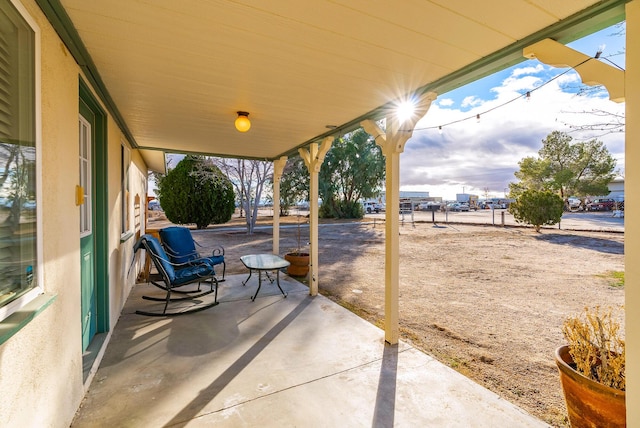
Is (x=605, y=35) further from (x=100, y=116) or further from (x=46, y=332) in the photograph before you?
(x=100, y=116)

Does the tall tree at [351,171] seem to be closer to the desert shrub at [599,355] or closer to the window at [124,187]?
the window at [124,187]

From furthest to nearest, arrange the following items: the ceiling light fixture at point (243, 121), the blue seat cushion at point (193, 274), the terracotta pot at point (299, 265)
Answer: the terracotta pot at point (299, 265)
the blue seat cushion at point (193, 274)
the ceiling light fixture at point (243, 121)

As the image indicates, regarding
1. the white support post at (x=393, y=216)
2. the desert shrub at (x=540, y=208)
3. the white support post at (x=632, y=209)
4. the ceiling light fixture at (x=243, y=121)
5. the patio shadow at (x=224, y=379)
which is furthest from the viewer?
the desert shrub at (x=540, y=208)

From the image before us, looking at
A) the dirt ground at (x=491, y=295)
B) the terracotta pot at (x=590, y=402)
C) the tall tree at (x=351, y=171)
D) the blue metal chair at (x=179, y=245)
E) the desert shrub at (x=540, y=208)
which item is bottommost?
the dirt ground at (x=491, y=295)

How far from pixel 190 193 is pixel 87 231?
11332mm

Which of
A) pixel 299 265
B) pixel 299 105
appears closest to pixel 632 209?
pixel 299 105

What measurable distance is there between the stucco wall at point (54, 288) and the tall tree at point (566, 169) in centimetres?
2520

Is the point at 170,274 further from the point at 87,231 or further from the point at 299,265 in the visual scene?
the point at 299,265

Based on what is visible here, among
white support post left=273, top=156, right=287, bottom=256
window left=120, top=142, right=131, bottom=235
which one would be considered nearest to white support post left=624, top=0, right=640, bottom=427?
window left=120, top=142, right=131, bottom=235

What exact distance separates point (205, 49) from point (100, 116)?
165 cm

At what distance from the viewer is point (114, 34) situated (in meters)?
1.74

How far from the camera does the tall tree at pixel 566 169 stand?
20.9 metres

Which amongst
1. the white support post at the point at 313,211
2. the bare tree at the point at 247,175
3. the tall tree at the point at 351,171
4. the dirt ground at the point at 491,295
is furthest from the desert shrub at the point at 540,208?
the white support post at the point at 313,211

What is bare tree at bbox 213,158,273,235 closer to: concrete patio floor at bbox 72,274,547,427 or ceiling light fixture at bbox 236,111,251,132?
ceiling light fixture at bbox 236,111,251,132
